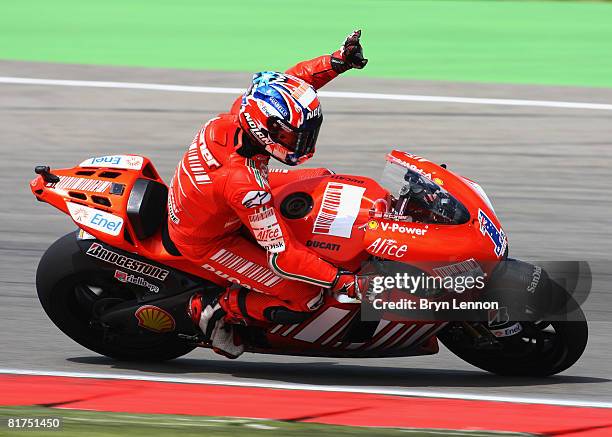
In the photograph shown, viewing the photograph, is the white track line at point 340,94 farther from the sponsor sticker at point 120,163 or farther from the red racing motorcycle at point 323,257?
the red racing motorcycle at point 323,257

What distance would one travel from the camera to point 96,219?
711 cm

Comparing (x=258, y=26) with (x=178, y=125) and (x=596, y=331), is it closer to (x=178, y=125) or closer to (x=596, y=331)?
(x=178, y=125)

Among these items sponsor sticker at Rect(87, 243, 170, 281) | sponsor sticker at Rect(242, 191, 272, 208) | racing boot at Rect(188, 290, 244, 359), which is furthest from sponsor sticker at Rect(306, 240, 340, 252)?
sponsor sticker at Rect(87, 243, 170, 281)

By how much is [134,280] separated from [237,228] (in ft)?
2.33

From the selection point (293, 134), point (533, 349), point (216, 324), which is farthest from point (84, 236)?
point (533, 349)

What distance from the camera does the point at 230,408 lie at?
20.9 ft

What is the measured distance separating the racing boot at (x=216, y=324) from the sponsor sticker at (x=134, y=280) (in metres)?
0.25

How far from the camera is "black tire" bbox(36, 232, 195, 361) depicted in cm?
723

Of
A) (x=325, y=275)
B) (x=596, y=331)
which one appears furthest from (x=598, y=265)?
(x=325, y=275)

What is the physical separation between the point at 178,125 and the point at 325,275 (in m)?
6.75

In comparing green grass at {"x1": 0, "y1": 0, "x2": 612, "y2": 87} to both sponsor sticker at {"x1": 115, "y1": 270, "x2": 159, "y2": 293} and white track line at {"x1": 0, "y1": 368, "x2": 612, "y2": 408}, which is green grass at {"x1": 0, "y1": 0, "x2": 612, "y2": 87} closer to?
sponsor sticker at {"x1": 115, "y1": 270, "x2": 159, "y2": 293}

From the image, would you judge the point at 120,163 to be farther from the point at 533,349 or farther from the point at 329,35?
the point at 329,35

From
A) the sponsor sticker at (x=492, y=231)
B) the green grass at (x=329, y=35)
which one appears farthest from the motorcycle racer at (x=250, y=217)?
the green grass at (x=329, y=35)

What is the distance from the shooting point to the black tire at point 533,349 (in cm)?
677
